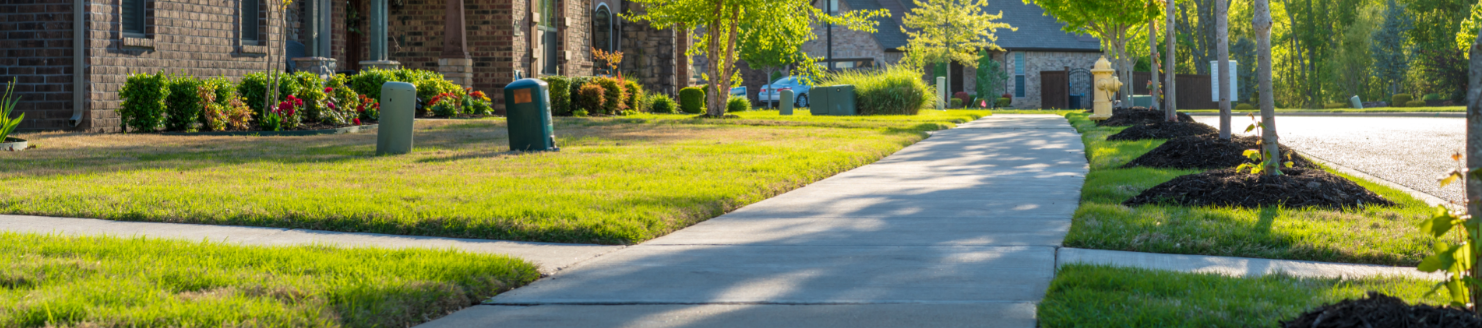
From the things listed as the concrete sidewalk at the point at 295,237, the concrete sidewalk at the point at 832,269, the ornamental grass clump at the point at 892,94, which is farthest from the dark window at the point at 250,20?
the ornamental grass clump at the point at 892,94

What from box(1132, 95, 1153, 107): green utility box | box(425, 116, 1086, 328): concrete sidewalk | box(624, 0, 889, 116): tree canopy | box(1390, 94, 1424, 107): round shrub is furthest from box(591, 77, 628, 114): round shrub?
box(1390, 94, 1424, 107): round shrub

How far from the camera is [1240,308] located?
3.69 m

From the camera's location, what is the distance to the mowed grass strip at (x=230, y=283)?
3662 mm

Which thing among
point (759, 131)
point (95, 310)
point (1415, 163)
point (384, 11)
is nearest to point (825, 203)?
point (95, 310)

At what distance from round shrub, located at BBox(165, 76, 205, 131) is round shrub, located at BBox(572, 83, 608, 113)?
10.3 m

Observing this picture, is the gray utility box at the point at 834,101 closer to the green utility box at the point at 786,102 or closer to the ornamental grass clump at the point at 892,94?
the ornamental grass clump at the point at 892,94

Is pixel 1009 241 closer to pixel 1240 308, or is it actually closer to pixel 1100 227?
pixel 1100 227

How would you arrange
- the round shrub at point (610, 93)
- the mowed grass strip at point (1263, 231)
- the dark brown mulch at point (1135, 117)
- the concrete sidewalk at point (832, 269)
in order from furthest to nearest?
the round shrub at point (610, 93) → the dark brown mulch at point (1135, 117) → the mowed grass strip at point (1263, 231) → the concrete sidewalk at point (832, 269)

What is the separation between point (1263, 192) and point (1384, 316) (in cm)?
414

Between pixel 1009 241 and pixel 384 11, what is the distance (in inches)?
686

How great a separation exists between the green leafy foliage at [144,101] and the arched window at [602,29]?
15.7 meters

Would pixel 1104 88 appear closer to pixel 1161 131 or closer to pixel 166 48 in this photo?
pixel 1161 131

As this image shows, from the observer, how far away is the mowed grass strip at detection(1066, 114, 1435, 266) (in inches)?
203

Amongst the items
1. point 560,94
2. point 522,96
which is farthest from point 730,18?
point 522,96
